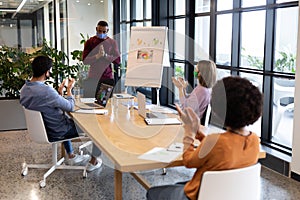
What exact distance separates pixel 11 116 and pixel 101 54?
6.38 ft

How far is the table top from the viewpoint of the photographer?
2.21 m

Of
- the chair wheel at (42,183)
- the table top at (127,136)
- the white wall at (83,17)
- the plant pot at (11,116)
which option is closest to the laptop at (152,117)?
the table top at (127,136)

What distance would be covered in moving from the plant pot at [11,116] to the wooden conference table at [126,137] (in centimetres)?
283

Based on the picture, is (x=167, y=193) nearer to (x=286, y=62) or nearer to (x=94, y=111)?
(x=94, y=111)

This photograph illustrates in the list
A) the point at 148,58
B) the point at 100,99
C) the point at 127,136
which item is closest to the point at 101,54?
the point at 148,58

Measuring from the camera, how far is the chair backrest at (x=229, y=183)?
73.5 inches

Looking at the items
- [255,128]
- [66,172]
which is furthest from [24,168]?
[255,128]

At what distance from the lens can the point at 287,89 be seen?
4.30m

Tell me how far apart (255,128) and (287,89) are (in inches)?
31.3

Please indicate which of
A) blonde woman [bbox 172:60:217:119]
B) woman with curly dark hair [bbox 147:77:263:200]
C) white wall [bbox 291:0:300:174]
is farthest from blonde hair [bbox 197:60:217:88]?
woman with curly dark hair [bbox 147:77:263:200]

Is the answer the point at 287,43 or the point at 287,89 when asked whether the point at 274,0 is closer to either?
the point at 287,43

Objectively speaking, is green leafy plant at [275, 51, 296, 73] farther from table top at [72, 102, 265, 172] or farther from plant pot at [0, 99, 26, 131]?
plant pot at [0, 99, 26, 131]

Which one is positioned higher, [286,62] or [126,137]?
[286,62]

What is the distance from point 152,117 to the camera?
343cm
